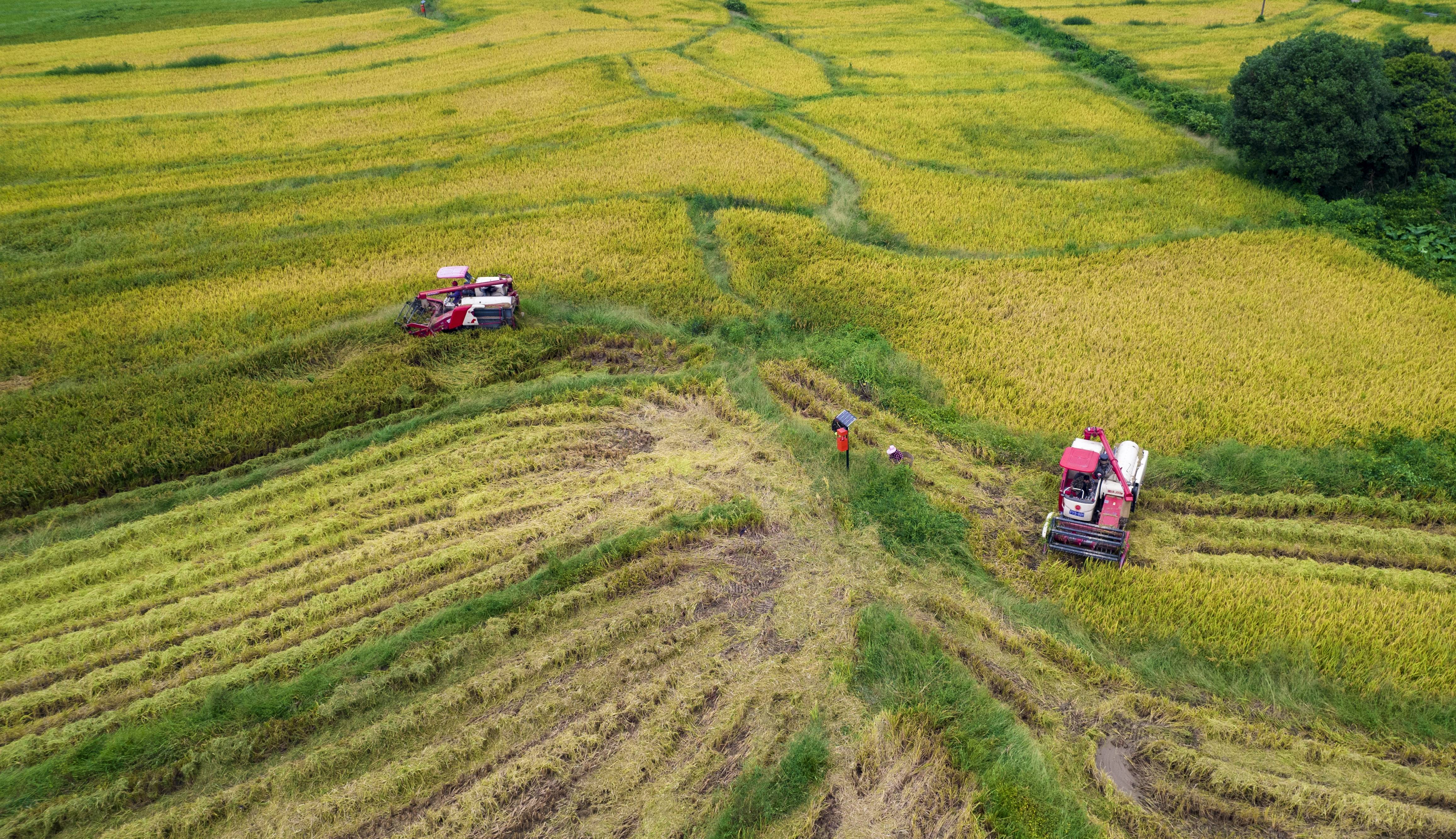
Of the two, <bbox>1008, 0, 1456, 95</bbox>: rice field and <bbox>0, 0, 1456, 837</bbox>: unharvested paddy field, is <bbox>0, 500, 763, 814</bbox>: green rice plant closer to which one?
<bbox>0, 0, 1456, 837</bbox>: unharvested paddy field

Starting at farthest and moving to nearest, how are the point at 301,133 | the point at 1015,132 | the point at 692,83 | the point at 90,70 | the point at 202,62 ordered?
the point at 202,62 < the point at 90,70 < the point at 692,83 < the point at 301,133 < the point at 1015,132

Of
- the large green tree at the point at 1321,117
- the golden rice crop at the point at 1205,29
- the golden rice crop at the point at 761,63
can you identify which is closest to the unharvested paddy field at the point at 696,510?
the large green tree at the point at 1321,117

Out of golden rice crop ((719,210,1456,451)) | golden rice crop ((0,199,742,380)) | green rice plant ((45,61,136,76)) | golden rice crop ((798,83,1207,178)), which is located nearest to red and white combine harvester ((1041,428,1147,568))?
golden rice crop ((719,210,1456,451))

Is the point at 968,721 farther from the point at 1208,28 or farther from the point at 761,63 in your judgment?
the point at 1208,28

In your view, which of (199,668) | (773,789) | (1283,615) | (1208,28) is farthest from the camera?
(1208,28)

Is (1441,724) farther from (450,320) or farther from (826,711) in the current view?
(450,320)

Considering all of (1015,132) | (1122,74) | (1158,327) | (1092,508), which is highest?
(1122,74)

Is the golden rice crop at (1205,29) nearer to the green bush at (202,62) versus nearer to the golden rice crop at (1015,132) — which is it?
the golden rice crop at (1015,132)

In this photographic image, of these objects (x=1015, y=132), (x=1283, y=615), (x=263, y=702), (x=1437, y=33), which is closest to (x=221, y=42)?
(x=1015, y=132)

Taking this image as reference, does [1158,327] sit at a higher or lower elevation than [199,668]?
higher
